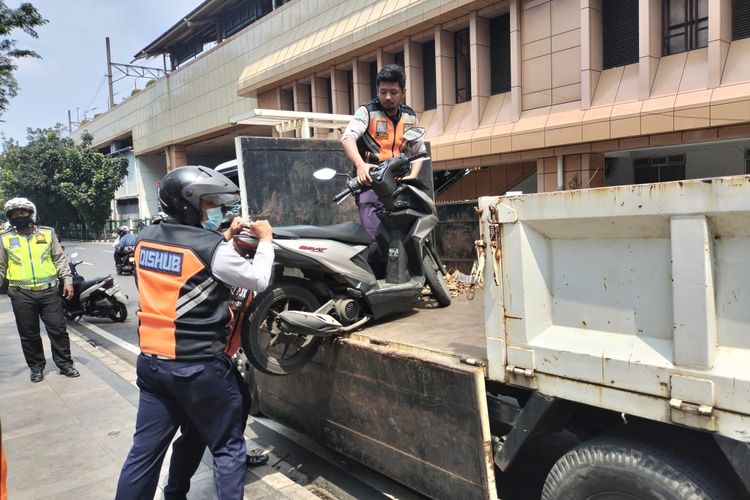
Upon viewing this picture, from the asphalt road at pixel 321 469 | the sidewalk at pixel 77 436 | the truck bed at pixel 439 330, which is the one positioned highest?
the truck bed at pixel 439 330

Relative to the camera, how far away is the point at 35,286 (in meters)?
5.76

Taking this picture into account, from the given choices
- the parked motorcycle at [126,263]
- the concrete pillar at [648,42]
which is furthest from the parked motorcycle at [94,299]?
the concrete pillar at [648,42]

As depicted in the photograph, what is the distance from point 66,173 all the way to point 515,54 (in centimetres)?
3292

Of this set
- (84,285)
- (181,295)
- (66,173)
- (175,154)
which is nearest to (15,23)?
(84,285)

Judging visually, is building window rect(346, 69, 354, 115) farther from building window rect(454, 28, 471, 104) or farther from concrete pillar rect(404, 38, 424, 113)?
building window rect(454, 28, 471, 104)

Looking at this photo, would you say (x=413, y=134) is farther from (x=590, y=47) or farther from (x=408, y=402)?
(x=590, y=47)

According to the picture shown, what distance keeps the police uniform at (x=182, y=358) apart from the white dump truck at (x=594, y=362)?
2.51ft

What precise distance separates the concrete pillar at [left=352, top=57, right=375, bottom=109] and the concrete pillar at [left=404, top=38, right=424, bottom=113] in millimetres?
2005

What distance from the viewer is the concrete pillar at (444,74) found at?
15680 mm

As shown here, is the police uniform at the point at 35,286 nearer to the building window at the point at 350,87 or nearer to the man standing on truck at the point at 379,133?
the man standing on truck at the point at 379,133

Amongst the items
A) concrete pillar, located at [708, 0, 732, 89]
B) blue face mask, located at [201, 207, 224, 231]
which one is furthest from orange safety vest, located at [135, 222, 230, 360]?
concrete pillar, located at [708, 0, 732, 89]

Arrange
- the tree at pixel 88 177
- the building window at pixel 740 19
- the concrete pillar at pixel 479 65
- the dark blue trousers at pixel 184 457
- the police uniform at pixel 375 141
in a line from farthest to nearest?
the tree at pixel 88 177
the concrete pillar at pixel 479 65
the building window at pixel 740 19
the police uniform at pixel 375 141
the dark blue trousers at pixel 184 457

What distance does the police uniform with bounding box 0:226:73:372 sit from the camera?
18.6 ft

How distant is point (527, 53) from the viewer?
14.0 metres
